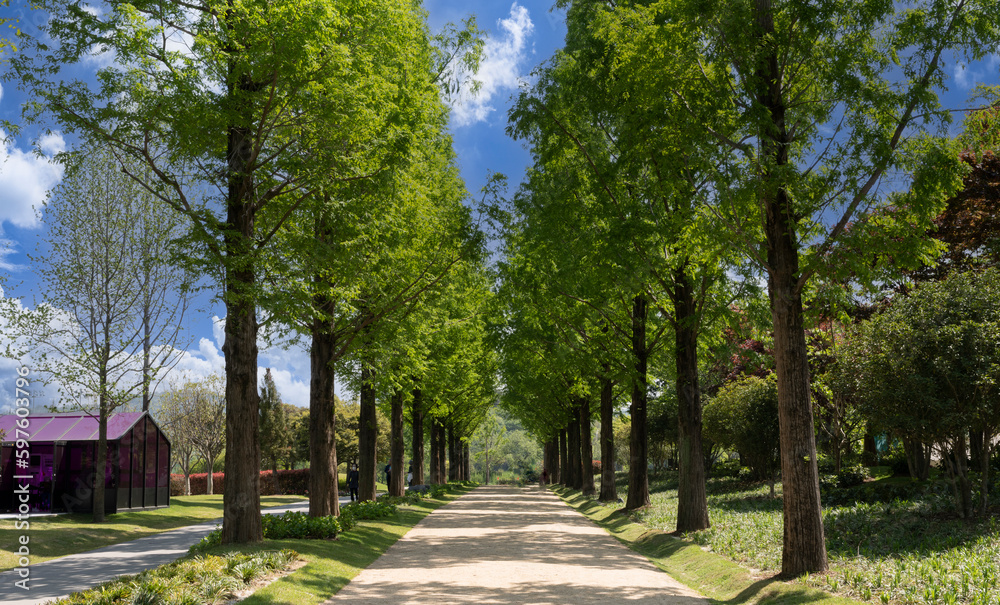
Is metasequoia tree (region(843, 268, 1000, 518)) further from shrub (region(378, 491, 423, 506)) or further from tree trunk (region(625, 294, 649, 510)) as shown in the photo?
shrub (region(378, 491, 423, 506))

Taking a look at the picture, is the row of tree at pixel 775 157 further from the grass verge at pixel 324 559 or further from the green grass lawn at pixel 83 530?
the green grass lawn at pixel 83 530

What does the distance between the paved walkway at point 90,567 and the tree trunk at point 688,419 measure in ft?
34.8

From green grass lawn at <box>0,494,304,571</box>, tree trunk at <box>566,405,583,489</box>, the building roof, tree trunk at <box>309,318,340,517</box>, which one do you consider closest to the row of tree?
tree trunk at <box>309,318,340,517</box>

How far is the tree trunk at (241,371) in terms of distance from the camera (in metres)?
10.9

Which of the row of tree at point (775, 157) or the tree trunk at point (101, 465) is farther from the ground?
the row of tree at point (775, 157)

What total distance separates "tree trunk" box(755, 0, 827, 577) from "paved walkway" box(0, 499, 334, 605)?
Result: 9977mm

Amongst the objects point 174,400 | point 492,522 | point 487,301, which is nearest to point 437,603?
point 492,522

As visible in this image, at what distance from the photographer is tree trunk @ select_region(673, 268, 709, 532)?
13984 mm

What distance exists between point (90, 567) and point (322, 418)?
5.11m

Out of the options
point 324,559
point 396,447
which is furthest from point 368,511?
point 396,447

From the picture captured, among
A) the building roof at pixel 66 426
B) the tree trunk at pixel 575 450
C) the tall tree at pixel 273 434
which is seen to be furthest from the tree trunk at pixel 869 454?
the tall tree at pixel 273 434

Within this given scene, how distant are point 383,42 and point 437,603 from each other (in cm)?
927

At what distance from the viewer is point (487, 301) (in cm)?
2303

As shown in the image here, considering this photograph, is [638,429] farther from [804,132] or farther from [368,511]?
[804,132]
